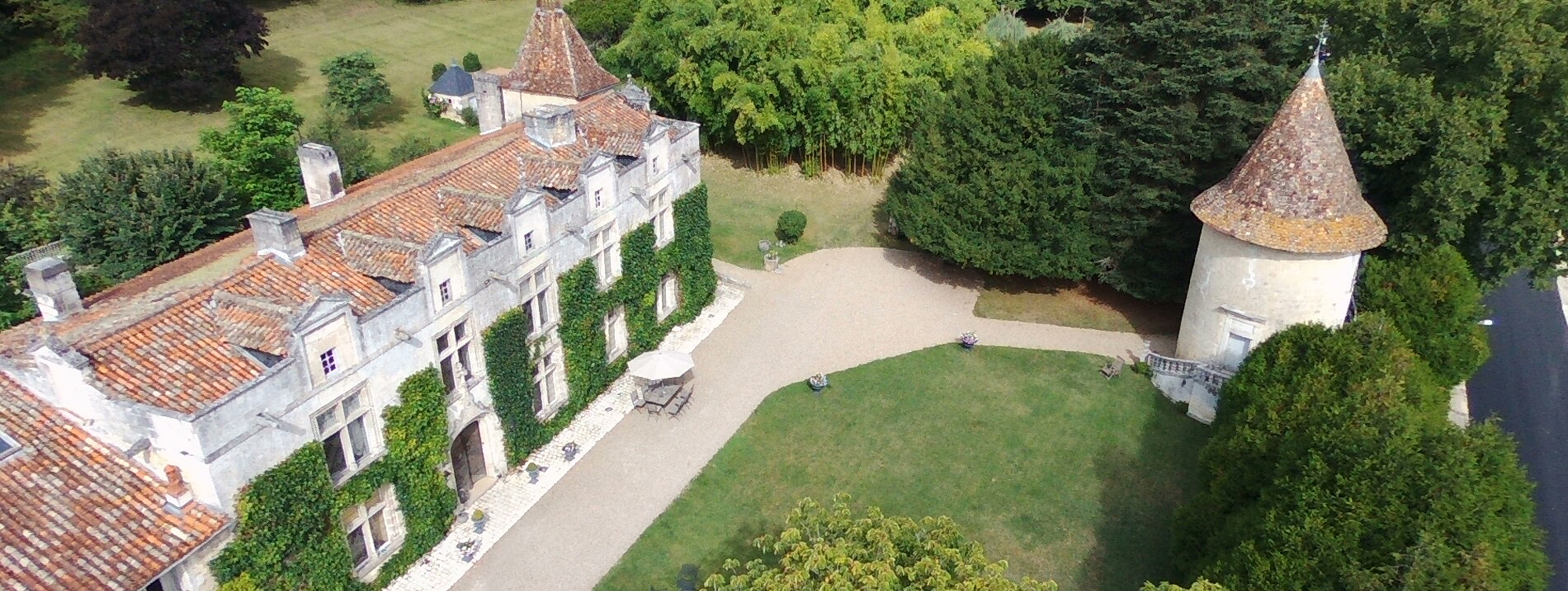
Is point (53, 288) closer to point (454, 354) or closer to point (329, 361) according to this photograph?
point (329, 361)

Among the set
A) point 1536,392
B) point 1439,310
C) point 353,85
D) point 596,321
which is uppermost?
point 353,85

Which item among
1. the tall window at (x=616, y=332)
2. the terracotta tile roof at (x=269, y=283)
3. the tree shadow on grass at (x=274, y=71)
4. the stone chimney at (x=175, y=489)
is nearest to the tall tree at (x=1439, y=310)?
the tall window at (x=616, y=332)

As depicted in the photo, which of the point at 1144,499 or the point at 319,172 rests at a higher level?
the point at 319,172

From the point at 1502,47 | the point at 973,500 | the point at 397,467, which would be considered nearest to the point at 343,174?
the point at 397,467

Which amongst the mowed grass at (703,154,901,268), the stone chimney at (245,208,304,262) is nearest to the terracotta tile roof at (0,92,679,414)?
the stone chimney at (245,208,304,262)

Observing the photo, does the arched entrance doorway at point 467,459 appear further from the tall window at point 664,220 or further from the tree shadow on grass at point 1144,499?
→ the tree shadow on grass at point 1144,499

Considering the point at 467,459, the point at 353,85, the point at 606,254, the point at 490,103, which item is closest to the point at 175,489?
the point at 467,459

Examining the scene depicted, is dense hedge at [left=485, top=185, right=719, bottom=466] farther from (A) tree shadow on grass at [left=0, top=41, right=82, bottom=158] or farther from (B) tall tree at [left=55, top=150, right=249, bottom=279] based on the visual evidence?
(A) tree shadow on grass at [left=0, top=41, right=82, bottom=158]
